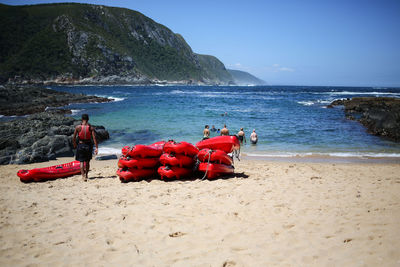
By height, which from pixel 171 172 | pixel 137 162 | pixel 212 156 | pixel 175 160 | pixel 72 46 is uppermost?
pixel 72 46

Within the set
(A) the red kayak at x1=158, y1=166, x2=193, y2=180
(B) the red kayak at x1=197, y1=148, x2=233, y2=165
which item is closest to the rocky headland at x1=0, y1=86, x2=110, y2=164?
(A) the red kayak at x1=158, y1=166, x2=193, y2=180

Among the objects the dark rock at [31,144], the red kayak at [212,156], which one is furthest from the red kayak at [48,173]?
the red kayak at [212,156]

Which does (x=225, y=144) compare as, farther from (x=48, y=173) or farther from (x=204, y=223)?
(x=48, y=173)

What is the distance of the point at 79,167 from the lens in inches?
303

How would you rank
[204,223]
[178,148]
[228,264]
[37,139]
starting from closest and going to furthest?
1. [228,264]
2. [204,223]
3. [178,148]
4. [37,139]

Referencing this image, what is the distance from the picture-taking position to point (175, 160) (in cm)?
672

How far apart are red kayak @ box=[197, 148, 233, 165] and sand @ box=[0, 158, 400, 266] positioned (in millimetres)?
601

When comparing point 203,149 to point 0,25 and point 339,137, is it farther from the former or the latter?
point 0,25

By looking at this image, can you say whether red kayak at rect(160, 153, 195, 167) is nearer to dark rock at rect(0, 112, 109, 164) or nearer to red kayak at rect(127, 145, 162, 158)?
red kayak at rect(127, 145, 162, 158)

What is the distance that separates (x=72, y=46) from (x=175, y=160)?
118674 mm

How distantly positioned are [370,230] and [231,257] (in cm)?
217

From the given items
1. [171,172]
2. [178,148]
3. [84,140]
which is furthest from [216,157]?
[84,140]

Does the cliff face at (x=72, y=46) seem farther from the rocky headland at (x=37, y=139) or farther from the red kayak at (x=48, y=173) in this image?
the red kayak at (x=48, y=173)

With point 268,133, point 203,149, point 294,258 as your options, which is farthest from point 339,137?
point 294,258
